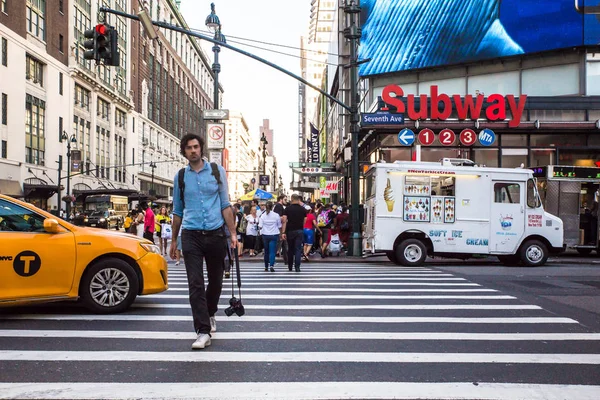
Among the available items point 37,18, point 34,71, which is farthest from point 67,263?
point 37,18

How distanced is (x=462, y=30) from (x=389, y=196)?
16.1 m

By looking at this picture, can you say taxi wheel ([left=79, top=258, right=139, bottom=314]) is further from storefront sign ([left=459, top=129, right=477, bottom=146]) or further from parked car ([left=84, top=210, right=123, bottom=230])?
parked car ([left=84, top=210, right=123, bottom=230])

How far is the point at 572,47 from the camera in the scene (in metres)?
26.6

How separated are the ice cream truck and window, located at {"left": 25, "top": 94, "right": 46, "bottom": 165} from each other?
39.7 metres

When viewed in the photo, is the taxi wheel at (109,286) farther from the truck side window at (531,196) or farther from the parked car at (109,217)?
the parked car at (109,217)

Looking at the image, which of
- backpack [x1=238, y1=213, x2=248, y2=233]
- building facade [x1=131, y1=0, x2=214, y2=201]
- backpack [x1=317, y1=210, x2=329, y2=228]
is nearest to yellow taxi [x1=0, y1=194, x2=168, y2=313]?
backpack [x1=238, y1=213, x2=248, y2=233]

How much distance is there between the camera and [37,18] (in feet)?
161

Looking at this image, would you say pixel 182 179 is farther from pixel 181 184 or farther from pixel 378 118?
pixel 378 118

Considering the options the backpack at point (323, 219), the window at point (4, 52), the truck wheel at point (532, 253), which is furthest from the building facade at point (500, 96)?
the window at point (4, 52)

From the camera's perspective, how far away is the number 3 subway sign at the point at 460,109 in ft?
84.9

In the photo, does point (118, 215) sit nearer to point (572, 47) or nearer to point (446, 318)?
point (572, 47)

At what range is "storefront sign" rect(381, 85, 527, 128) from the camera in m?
25.9

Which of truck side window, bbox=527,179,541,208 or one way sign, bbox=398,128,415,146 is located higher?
one way sign, bbox=398,128,415,146

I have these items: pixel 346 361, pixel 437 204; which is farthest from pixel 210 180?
pixel 437 204
